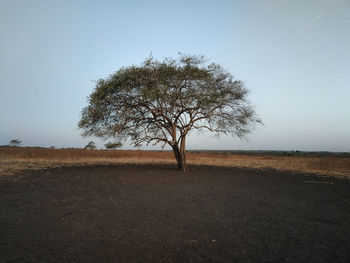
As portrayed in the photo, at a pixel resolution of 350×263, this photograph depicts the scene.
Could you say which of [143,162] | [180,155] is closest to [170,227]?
[180,155]

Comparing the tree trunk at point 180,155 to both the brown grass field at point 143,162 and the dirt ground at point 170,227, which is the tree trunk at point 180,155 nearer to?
the dirt ground at point 170,227

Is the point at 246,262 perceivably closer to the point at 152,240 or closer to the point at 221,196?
the point at 152,240

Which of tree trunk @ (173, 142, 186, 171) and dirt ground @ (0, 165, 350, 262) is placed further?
tree trunk @ (173, 142, 186, 171)

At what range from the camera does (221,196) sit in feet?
30.0

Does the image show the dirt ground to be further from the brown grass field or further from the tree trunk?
the brown grass field

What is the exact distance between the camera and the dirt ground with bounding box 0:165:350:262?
13.1ft

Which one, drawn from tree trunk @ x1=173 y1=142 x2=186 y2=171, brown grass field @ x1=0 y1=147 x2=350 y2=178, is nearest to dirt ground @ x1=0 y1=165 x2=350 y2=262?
tree trunk @ x1=173 y1=142 x2=186 y2=171

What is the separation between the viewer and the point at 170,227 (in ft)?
17.6

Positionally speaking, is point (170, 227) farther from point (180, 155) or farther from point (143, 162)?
point (143, 162)

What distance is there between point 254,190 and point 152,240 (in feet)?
25.7

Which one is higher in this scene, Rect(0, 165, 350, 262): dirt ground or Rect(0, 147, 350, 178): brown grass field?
Rect(0, 147, 350, 178): brown grass field

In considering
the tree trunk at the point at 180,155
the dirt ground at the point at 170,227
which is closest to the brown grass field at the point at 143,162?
the tree trunk at the point at 180,155

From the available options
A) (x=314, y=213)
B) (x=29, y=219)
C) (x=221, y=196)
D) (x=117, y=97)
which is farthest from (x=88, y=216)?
(x=117, y=97)

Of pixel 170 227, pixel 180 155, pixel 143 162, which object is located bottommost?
pixel 170 227
